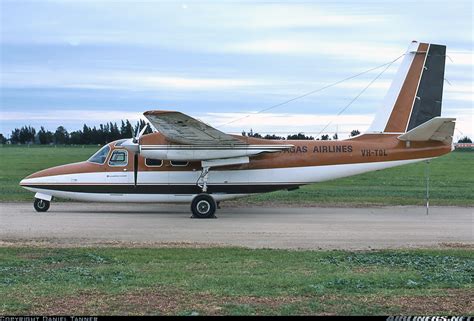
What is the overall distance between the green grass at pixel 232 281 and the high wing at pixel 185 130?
679 centimetres

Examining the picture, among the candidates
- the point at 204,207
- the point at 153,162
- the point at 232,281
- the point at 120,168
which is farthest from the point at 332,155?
the point at 232,281

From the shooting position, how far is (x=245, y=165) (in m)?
24.2

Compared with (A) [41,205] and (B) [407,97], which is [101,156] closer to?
(A) [41,205]

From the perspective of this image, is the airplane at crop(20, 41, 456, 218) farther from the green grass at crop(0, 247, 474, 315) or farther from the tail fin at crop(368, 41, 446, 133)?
the green grass at crop(0, 247, 474, 315)

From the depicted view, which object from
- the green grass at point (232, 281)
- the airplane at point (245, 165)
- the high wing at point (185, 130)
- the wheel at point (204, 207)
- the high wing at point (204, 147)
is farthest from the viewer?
the airplane at point (245, 165)

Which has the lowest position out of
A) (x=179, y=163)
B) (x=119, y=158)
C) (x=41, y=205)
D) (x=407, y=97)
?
(x=41, y=205)

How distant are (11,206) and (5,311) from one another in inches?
711

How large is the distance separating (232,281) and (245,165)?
514 inches

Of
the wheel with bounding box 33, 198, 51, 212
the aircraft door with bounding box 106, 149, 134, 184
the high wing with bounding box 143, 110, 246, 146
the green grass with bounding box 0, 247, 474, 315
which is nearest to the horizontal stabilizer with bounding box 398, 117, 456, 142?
the high wing with bounding box 143, 110, 246, 146

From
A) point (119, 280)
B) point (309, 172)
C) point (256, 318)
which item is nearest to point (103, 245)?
point (119, 280)

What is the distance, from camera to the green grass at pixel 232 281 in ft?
30.9

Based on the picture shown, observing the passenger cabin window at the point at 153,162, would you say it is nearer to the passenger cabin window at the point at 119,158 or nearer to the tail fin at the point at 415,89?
the passenger cabin window at the point at 119,158

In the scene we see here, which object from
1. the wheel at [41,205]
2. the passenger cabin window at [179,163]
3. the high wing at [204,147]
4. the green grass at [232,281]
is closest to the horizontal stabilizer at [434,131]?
the high wing at [204,147]

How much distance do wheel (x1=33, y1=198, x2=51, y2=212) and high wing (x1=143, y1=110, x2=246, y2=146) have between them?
5238mm
